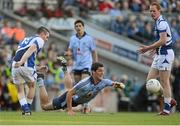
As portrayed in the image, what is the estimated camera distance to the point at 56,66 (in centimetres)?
2916

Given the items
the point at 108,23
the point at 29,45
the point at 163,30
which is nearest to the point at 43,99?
the point at 29,45

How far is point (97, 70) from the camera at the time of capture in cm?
1861

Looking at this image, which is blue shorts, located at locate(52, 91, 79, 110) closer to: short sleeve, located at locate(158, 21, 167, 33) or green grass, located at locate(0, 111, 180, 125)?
green grass, located at locate(0, 111, 180, 125)

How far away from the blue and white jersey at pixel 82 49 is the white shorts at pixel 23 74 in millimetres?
3006

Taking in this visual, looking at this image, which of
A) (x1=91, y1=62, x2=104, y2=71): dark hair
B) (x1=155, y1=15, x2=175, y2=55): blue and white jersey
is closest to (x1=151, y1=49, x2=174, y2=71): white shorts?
(x1=155, y1=15, x2=175, y2=55): blue and white jersey

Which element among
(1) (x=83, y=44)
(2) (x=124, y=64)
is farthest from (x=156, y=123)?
(2) (x=124, y=64)

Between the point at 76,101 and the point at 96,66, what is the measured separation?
4.50 feet

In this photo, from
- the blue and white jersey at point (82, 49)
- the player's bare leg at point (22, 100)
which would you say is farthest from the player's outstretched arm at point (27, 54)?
the blue and white jersey at point (82, 49)

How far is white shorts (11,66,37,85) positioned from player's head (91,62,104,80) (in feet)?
5.00

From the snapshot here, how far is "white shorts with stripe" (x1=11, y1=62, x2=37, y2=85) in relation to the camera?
1917 centimetres

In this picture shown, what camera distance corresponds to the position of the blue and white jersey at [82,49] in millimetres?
22141

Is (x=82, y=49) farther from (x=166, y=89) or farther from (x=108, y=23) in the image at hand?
(x=108, y=23)

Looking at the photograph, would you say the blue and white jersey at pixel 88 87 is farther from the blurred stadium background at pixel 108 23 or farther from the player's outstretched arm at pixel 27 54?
the blurred stadium background at pixel 108 23

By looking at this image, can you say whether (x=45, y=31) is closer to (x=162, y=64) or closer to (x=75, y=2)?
(x=162, y=64)
